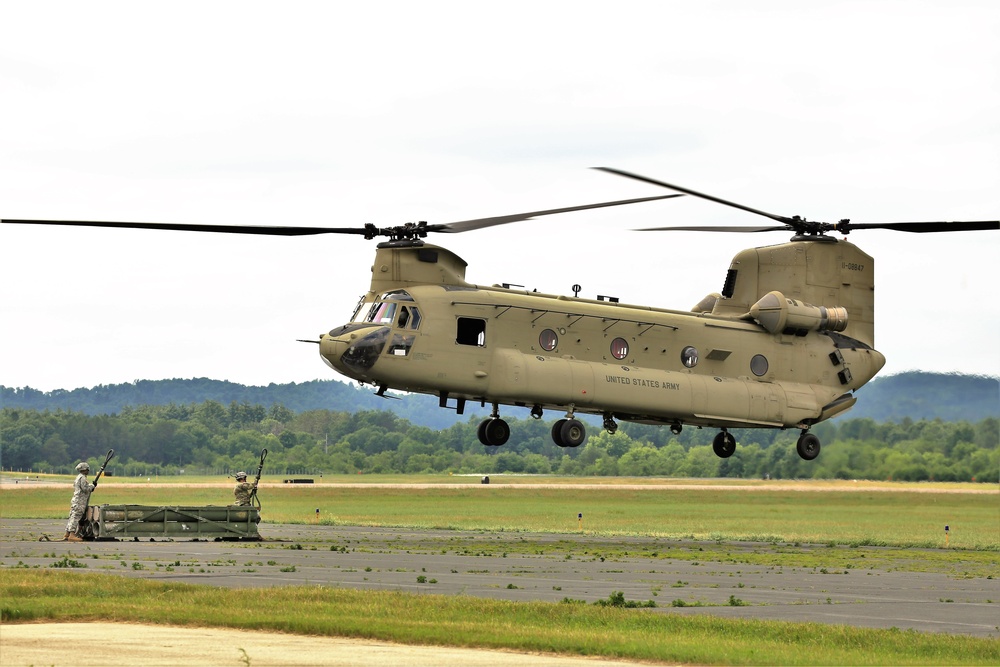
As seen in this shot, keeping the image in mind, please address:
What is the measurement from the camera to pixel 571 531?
61.4 meters

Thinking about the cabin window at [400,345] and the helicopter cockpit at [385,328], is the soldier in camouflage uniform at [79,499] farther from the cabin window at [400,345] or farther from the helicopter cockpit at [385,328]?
the cabin window at [400,345]

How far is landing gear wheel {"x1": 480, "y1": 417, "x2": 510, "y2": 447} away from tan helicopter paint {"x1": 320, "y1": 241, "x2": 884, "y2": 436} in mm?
644

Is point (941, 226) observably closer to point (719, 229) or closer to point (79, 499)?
point (719, 229)

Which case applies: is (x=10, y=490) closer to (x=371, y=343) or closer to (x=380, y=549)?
(x=380, y=549)

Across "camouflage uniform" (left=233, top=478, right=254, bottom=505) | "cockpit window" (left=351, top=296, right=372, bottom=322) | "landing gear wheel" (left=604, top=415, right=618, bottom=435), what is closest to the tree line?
"camouflage uniform" (left=233, top=478, right=254, bottom=505)

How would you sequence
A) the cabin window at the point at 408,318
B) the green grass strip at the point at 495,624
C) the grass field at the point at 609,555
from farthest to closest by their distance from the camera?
1. the cabin window at the point at 408,318
2. the grass field at the point at 609,555
3. the green grass strip at the point at 495,624

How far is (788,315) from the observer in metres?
43.5

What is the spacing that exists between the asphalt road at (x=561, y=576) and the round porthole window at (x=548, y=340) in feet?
19.8

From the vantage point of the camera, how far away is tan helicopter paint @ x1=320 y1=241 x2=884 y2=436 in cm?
3803

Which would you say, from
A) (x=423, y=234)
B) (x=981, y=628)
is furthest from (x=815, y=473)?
(x=981, y=628)

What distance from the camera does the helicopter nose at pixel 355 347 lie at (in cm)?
3703

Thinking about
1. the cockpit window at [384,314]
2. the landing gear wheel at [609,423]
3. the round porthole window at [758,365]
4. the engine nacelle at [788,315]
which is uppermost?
the engine nacelle at [788,315]

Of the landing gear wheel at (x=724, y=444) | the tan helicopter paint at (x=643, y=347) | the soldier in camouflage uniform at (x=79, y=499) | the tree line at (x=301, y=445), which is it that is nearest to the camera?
the tan helicopter paint at (x=643, y=347)

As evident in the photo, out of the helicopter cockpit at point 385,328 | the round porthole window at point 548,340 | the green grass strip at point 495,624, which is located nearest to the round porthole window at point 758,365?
the round porthole window at point 548,340
